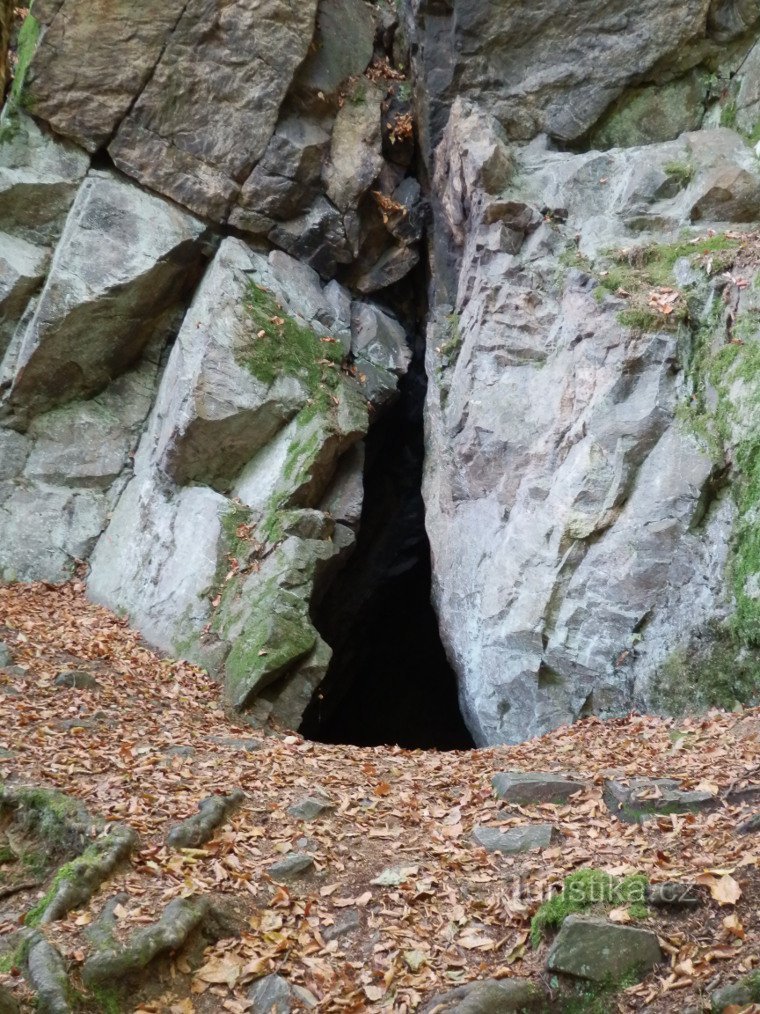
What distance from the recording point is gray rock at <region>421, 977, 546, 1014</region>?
14.7 ft

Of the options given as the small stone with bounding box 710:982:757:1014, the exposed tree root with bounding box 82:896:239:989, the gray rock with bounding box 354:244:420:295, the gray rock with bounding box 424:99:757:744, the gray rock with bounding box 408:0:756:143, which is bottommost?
the exposed tree root with bounding box 82:896:239:989

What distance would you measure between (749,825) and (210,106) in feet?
44.9

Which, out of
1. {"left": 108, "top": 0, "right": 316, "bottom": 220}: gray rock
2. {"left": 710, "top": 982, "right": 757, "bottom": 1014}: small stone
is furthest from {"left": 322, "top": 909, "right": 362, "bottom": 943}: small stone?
{"left": 108, "top": 0, "right": 316, "bottom": 220}: gray rock

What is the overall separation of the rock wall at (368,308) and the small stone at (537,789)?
11.5 ft

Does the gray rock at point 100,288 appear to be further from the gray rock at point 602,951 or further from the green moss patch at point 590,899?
the gray rock at point 602,951

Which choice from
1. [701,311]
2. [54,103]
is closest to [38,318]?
[54,103]

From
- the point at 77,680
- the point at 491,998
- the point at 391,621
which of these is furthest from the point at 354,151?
the point at 491,998

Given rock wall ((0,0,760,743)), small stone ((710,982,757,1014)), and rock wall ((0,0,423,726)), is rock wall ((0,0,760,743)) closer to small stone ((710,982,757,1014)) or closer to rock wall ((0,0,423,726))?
rock wall ((0,0,423,726))

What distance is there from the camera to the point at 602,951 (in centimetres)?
464

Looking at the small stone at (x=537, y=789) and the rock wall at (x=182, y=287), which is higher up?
the rock wall at (x=182, y=287)

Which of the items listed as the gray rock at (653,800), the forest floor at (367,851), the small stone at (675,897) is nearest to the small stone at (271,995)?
the forest floor at (367,851)

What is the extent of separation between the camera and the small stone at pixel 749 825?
568cm

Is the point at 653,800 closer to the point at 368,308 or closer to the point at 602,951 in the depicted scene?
the point at 602,951

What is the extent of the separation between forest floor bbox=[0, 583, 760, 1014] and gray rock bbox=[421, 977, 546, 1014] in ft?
0.33
